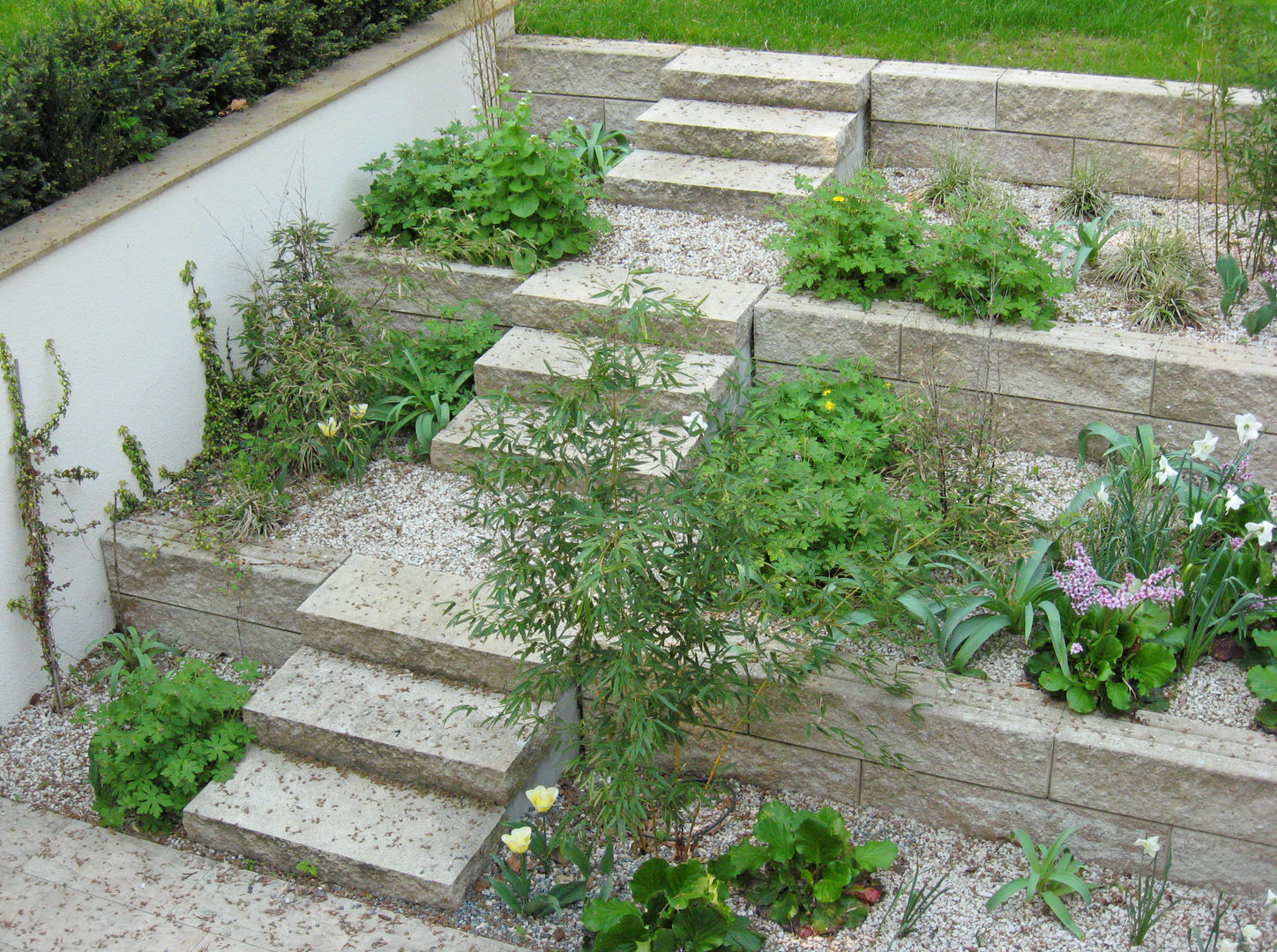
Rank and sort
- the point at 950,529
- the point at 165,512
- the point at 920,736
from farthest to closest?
the point at 165,512 → the point at 950,529 → the point at 920,736

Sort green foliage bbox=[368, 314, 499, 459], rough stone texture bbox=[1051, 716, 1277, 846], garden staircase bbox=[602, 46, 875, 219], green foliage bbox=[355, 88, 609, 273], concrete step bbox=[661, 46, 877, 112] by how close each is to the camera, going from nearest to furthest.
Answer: rough stone texture bbox=[1051, 716, 1277, 846]
green foliage bbox=[368, 314, 499, 459]
green foliage bbox=[355, 88, 609, 273]
garden staircase bbox=[602, 46, 875, 219]
concrete step bbox=[661, 46, 877, 112]

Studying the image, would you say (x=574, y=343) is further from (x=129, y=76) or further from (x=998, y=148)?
(x=998, y=148)

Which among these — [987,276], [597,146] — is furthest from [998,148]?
[597,146]

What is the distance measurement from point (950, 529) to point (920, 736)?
0.75 m

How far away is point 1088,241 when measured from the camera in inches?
191

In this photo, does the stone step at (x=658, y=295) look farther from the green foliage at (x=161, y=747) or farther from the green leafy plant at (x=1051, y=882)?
the green leafy plant at (x=1051, y=882)

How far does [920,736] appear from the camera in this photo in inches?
138

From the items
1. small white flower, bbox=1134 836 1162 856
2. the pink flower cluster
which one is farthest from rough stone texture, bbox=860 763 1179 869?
the pink flower cluster

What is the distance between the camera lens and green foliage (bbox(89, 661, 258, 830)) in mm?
3691

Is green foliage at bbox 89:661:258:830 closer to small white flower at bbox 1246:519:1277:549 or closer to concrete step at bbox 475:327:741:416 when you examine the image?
concrete step at bbox 475:327:741:416

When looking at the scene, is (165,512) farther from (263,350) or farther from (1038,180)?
(1038,180)

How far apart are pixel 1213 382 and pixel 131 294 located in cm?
383

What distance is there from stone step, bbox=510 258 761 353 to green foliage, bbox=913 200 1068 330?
2.29 feet

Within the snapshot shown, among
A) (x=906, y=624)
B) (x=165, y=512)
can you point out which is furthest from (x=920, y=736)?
(x=165, y=512)
